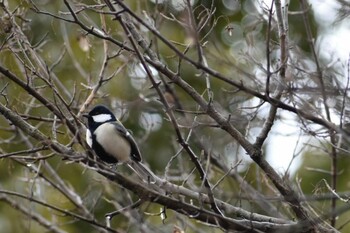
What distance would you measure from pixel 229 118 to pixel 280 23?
525 millimetres

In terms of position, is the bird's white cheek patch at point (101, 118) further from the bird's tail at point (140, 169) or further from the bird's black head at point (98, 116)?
the bird's tail at point (140, 169)

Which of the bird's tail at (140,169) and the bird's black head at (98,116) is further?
the bird's black head at (98,116)

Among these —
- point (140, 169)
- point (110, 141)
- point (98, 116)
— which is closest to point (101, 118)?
point (98, 116)

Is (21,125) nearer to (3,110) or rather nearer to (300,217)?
(3,110)

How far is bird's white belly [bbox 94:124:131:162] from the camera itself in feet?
13.5

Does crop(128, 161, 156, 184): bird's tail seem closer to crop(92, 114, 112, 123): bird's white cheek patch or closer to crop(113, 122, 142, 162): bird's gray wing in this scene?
crop(113, 122, 142, 162): bird's gray wing

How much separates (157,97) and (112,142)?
1.27 ft

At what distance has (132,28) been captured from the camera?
3703 millimetres

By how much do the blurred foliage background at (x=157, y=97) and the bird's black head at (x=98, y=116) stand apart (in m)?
0.13

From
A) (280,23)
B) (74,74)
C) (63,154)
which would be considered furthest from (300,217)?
(74,74)

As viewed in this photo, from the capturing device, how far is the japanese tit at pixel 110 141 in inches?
162

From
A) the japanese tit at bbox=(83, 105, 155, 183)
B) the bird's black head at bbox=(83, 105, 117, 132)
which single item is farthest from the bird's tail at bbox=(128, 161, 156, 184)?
the bird's black head at bbox=(83, 105, 117, 132)

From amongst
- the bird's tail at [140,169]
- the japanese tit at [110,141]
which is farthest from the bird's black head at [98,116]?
the bird's tail at [140,169]

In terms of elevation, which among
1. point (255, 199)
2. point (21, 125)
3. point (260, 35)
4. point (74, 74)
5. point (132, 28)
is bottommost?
point (255, 199)
